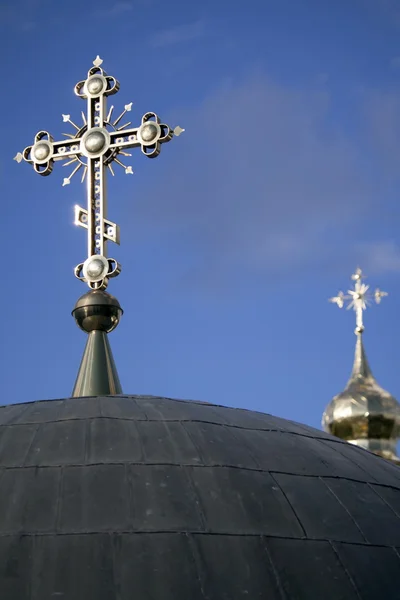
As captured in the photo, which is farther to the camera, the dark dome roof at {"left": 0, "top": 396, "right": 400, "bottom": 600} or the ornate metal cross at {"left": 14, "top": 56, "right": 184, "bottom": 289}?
the ornate metal cross at {"left": 14, "top": 56, "right": 184, "bottom": 289}

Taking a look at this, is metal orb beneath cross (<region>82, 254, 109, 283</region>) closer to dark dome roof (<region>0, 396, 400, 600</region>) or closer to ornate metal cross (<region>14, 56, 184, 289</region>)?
ornate metal cross (<region>14, 56, 184, 289</region>)

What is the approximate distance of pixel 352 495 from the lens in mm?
10359

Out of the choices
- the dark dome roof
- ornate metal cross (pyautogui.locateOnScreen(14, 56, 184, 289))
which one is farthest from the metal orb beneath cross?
the dark dome roof

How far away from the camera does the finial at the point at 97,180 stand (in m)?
14.7

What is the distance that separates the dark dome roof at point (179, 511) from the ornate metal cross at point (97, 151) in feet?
12.5

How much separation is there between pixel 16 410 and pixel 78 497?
2.09 metres

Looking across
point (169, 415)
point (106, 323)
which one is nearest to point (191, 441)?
point (169, 415)

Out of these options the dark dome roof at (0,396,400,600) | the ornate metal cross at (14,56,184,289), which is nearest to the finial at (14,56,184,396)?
the ornate metal cross at (14,56,184,289)

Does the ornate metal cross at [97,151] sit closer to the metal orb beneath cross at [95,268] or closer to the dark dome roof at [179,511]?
the metal orb beneath cross at [95,268]

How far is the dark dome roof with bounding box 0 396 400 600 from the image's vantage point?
877 centimetres

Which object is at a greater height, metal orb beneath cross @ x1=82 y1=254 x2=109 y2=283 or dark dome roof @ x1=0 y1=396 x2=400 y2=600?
metal orb beneath cross @ x1=82 y1=254 x2=109 y2=283

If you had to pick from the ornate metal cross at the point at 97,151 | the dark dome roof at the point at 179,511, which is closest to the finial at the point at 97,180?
the ornate metal cross at the point at 97,151

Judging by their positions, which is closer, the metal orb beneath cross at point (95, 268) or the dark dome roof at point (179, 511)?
the dark dome roof at point (179, 511)

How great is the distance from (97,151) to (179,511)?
6.80 metres
